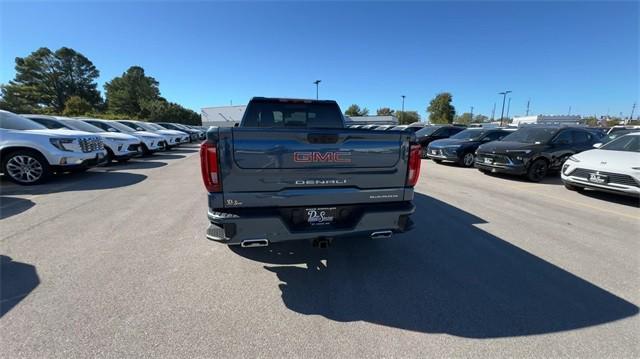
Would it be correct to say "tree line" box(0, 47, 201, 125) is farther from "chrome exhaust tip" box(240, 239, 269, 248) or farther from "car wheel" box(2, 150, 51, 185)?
"chrome exhaust tip" box(240, 239, 269, 248)

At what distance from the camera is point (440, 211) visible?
514 centimetres

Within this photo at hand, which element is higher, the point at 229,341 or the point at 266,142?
the point at 266,142

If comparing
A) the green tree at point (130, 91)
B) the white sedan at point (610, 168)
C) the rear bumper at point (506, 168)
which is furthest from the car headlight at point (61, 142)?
the green tree at point (130, 91)

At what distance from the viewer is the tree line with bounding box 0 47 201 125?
55781mm

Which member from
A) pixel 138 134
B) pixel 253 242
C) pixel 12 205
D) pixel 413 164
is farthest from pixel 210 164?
pixel 138 134

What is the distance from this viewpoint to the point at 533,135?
9062mm

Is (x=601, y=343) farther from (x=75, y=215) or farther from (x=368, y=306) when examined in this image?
(x=75, y=215)

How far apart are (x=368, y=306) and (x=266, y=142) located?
1732mm

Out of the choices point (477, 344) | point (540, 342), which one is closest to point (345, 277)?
point (477, 344)

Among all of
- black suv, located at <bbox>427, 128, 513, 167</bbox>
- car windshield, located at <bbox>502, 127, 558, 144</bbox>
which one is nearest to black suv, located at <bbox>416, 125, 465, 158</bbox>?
black suv, located at <bbox>427, 128, 513, 167</bbox>

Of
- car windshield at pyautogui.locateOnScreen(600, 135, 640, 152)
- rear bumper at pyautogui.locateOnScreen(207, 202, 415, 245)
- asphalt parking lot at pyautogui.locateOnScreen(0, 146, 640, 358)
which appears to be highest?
car windshield at pyautogui.locateOnScreen(600, 135, 640, 152)

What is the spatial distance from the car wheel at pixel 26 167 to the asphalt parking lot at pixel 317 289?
2298mm

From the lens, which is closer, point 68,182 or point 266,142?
point 266,142

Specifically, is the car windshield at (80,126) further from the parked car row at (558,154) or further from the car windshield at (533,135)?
the car windshield at (533,135)
